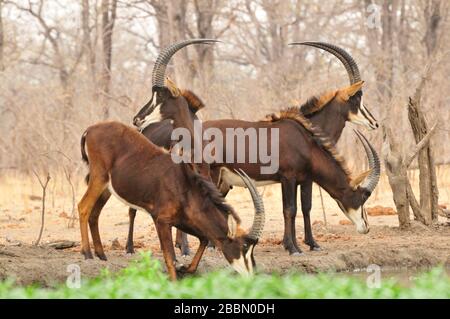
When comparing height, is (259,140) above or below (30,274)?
above

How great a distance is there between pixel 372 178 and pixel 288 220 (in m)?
0.92

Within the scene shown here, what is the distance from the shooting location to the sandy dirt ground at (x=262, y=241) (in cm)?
879

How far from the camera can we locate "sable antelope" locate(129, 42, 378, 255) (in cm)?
1005

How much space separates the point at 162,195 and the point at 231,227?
0.66 metres

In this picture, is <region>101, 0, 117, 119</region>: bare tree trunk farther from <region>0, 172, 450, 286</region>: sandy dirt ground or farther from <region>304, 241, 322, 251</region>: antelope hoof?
<region>304, 241, 322, 251</region>: antelope hoof

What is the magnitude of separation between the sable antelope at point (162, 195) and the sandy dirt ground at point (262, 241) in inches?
26.1

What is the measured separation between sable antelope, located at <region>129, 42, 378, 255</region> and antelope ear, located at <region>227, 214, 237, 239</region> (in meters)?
2.04

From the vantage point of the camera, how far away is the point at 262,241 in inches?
439

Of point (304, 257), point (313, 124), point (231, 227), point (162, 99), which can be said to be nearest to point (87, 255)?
point (231, 227)

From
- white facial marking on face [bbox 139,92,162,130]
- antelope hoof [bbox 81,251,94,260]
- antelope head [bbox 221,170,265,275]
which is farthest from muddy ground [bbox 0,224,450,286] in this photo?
white facial marking on face [bbox 139,92,162,130]

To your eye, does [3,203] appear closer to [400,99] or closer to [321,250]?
[400,99]

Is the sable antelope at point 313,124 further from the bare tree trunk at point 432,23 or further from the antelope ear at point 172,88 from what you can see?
the bare tree trunk at point 432,23
